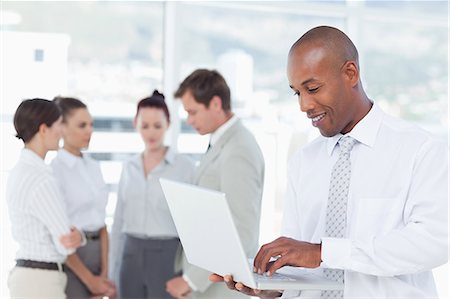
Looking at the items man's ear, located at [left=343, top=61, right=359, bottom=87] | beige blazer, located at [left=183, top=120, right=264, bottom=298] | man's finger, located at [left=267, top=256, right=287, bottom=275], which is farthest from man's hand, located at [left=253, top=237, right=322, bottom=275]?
beige blazer, located at [left=183, top=120, right=264, bottom=298]

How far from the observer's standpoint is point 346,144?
2.18 m

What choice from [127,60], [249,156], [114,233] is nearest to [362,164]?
[249,156]

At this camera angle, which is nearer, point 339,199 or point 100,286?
point 339,199

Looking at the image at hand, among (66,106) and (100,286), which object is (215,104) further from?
(100,286)

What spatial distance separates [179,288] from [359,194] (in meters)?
1.64

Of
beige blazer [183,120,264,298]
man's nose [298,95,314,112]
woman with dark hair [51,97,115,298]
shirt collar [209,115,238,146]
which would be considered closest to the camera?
man's nose [298,95,314,112]

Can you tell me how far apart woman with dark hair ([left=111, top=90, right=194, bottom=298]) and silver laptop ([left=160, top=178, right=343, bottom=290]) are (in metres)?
1.80

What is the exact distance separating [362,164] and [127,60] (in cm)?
316

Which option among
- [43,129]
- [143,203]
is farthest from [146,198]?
[43,129]

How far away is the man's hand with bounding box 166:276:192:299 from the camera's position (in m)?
3.51

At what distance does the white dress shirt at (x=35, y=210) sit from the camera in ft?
10.9

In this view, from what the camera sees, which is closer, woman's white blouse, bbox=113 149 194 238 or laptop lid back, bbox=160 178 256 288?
laptop lid back, bbox=160 178 256 288

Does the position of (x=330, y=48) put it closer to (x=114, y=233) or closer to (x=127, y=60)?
(x=114, y=233)

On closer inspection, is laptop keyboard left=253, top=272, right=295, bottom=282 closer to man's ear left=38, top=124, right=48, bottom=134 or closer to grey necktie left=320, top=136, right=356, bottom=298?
grey necktie left=320, top=136, right=356, bottom=298
